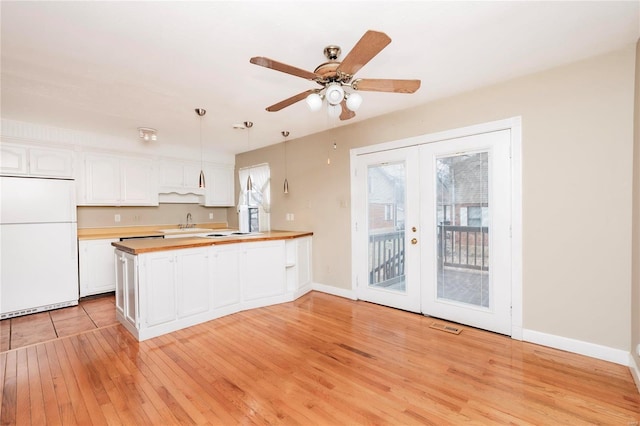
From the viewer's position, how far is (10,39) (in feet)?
6.64

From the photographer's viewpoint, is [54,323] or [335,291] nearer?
[54,323]

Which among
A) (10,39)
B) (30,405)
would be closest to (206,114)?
(10,39)

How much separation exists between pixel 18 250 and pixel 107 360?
2.36 m

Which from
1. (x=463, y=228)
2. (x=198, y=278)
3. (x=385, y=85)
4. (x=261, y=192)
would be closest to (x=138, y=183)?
(x=261, y=192)

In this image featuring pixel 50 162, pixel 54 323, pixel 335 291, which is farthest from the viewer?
pixel 335 291

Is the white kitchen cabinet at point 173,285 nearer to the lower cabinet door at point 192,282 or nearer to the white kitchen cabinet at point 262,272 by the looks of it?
the lower cabinet door at point 192,282

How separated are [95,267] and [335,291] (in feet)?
11.9

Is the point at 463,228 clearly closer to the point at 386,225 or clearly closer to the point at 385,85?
the point at 386,225

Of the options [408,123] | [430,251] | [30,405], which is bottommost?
[30,405]

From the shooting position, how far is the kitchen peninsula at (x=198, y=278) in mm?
2965

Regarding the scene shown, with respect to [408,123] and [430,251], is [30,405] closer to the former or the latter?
[430,251]

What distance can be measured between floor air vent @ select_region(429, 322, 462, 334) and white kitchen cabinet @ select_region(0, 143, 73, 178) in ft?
17.2

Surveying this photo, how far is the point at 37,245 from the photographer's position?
377 cm

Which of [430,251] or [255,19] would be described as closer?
[255,19]
